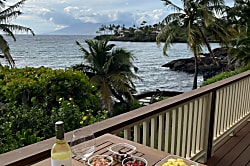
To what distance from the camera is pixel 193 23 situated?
14.3m

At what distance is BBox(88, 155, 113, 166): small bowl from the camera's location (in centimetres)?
111

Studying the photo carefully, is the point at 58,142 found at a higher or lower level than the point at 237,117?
higher

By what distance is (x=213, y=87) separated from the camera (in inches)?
110

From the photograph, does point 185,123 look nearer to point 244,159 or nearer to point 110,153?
point 244,159

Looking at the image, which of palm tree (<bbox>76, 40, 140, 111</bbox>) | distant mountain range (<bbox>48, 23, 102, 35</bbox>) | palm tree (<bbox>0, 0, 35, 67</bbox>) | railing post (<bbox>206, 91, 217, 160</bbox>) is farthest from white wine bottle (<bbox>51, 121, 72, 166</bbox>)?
distant mountain range (<bbox>48, 23, 102, 35</bbox>)

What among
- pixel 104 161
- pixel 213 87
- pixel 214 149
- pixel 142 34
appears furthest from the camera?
pixel 142 34

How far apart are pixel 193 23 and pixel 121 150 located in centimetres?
1395

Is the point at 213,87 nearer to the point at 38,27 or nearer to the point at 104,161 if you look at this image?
the point at 104,161

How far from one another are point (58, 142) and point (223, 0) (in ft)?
49.2

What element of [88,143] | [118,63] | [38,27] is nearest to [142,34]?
[38,27]

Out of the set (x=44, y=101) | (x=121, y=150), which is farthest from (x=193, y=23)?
(x=121, y=150)

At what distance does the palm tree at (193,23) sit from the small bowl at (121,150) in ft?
42.4

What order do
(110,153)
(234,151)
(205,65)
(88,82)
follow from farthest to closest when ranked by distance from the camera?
1. (205,65)
2. (88,82)
3. (234,151)
4. (110,153)

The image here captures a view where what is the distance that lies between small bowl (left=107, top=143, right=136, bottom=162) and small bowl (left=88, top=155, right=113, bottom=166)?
0.15 ft
